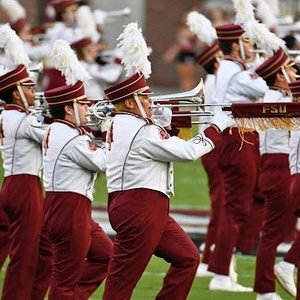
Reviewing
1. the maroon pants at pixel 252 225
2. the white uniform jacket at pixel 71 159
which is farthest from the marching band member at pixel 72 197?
the maroon pants at pixel 252 225

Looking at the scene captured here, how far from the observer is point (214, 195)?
1309 cm

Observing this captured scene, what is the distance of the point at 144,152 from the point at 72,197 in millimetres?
692

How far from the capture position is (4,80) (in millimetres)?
10961

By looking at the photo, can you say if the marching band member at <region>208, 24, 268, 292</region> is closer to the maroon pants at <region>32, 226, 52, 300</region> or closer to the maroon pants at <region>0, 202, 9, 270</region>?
the maroon pants at <region>0, 202, 9, 270</region>

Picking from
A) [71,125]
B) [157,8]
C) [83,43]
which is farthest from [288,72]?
[157,8]

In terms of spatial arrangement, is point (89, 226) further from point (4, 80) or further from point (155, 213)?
point (4, 80)

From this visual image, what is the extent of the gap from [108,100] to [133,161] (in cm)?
62

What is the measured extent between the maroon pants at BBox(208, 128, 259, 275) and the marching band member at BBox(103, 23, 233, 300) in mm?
2376

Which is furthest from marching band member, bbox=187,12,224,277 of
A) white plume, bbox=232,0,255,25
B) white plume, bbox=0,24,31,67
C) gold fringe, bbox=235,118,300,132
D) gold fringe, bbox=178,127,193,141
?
gold fringe, bbox=235,118,300,132

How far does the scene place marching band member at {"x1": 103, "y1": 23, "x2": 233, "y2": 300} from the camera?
9.75 metres

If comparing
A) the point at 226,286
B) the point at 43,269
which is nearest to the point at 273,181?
the point at 226,286

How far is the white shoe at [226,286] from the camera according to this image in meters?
12.2

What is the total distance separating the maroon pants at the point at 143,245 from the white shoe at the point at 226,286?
2303 millimetres

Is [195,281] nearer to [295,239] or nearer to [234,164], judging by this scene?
[234,164]
